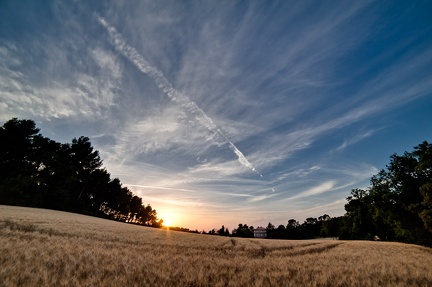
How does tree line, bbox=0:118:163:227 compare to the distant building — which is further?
the distant building

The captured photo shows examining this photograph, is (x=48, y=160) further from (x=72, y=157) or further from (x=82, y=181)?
(x=82, y=181)

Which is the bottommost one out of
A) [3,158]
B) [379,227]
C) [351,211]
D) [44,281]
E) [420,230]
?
[44,281]

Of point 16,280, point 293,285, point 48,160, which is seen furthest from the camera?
point 48,160

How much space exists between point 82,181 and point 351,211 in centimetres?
8063

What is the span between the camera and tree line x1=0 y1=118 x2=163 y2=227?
48.0 metres

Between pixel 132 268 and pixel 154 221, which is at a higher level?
pixel 154 221

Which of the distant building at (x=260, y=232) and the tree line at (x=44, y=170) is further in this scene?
the distant building at (x=260, y=232)

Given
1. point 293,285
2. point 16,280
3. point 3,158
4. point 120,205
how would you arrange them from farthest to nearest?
point 120,205 < point 3,158 < point 293,285 < point 16,280

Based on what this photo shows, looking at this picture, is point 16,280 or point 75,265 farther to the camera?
point 75,265

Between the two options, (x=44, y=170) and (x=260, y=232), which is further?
(x=260, y=232)

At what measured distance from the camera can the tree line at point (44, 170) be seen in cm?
4800

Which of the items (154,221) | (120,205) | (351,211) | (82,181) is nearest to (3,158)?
(82,181)

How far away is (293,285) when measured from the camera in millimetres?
5734

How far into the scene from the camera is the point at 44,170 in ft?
193
